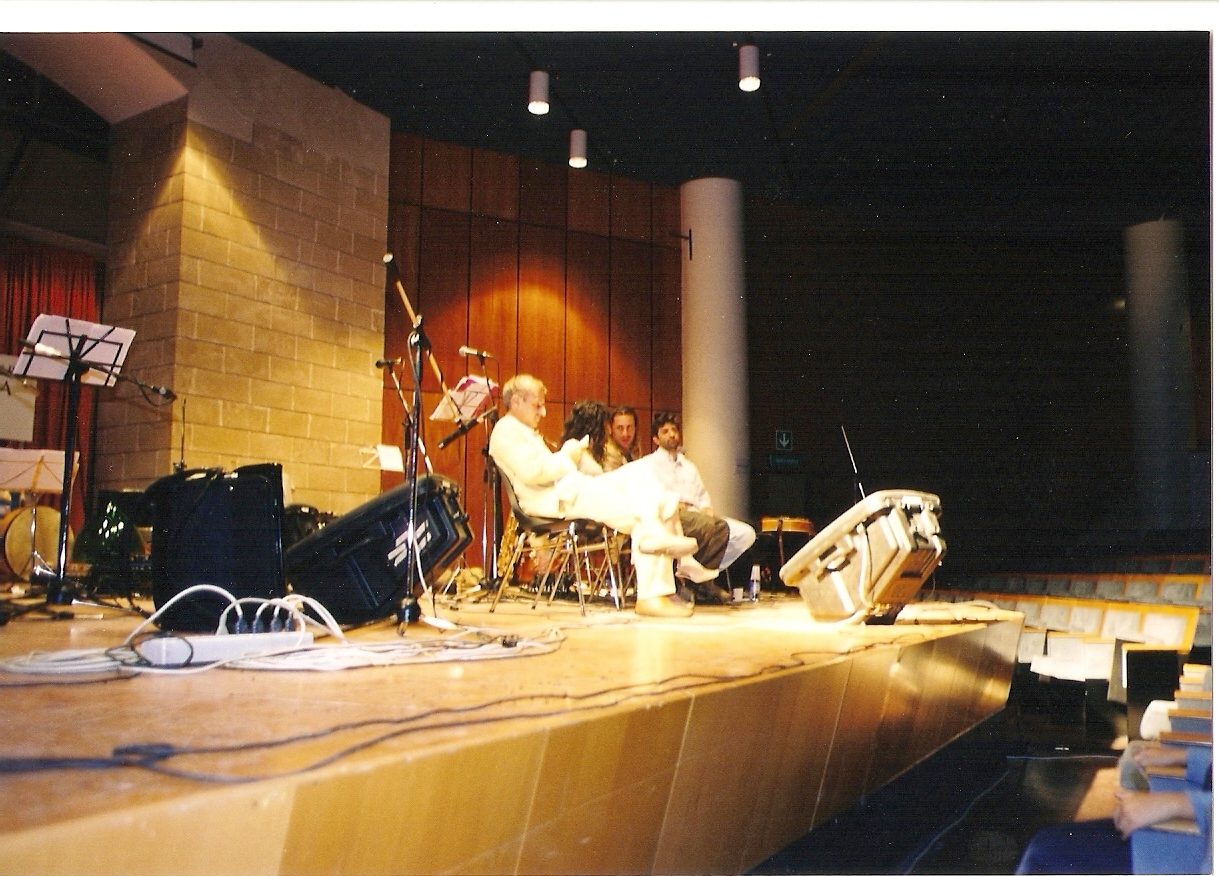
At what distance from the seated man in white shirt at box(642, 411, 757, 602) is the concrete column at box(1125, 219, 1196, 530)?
3433 millimetres

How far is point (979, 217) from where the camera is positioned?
7.77 meters

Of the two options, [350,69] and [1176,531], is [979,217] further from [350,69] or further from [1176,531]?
[350,69]

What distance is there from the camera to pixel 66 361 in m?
3.70

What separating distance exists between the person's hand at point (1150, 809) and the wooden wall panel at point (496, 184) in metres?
6.76

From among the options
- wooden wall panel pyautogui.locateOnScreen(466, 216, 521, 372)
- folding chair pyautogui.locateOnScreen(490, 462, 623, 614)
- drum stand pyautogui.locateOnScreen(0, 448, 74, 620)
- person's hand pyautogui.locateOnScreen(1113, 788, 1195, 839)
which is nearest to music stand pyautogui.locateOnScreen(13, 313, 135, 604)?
drum stand pyautogui.locateOnScreen(0, 448, 74, 620)

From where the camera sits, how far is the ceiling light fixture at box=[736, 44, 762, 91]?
5.42 metres

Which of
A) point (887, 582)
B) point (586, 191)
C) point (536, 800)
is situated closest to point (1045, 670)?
point (887, 582)

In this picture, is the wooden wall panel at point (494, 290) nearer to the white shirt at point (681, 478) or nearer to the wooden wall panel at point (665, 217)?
the wooden wall panel at point (665, 217)

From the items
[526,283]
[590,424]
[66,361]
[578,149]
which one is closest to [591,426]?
[590,424]

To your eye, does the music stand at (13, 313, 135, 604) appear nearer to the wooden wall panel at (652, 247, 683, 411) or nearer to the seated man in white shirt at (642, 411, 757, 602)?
the seated man in white shirt at (642, 411, 757, 602)

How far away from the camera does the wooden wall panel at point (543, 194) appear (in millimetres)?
7902

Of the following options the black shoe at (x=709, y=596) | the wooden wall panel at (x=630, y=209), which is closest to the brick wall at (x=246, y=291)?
the wooden wall panel at (x=630, y=209)

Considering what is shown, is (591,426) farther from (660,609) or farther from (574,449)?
(660,609)

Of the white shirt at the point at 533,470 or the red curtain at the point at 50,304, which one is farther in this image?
the red curtain at the point at 50,304
